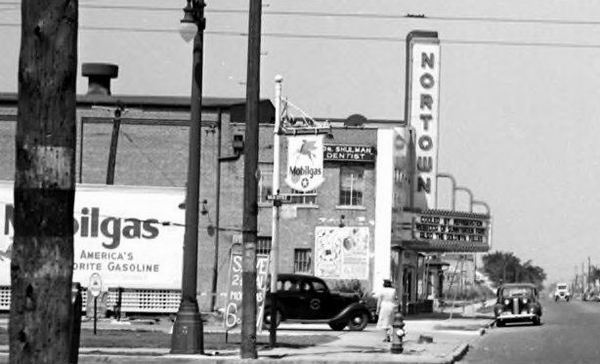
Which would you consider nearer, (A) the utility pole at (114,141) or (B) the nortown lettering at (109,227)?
(B) the nortown lettering at (109,227)

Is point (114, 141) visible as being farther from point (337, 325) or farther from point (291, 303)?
A: point (337, 325)

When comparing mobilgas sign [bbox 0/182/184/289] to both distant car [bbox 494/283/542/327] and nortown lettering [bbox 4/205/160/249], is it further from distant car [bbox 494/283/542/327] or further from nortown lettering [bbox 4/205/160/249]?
distant car [bbox 494/283/542/327]

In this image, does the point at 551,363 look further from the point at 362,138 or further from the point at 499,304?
the point at 362,138

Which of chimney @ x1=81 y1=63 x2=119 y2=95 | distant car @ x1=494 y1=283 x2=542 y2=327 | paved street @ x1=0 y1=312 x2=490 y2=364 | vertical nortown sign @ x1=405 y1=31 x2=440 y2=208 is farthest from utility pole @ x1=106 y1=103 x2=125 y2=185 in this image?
distant car @ x1=494 y1=283 x2=542 y2=327

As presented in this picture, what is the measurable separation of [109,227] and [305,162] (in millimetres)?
16492

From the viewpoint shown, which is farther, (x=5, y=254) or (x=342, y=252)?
(x=342, y=252)

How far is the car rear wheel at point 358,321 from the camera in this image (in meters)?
40.1

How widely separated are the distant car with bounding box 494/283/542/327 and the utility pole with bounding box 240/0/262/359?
85.3ft

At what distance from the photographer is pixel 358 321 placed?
1581 inches

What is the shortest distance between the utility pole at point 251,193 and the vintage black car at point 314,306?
15961 millimetres

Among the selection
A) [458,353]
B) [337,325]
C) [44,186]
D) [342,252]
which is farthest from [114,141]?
[44,186]

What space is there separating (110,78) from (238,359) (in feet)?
117

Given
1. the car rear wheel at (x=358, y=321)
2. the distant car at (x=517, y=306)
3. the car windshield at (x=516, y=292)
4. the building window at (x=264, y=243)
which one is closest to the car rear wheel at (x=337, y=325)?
the car rear wheel at (x=358, y=321)

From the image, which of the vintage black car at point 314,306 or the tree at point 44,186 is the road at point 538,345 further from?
the tree at point 44,186
